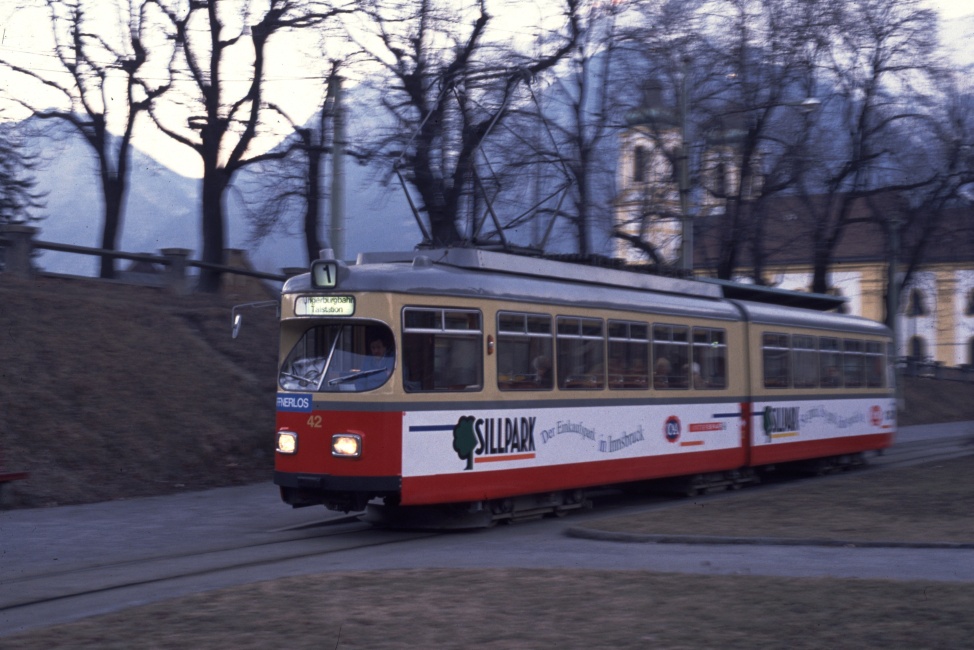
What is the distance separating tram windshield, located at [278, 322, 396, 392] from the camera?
1211 cm

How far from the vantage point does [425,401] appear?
39.9ft

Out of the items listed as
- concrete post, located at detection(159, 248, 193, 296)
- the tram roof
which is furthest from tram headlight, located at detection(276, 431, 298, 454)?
concrete post, located at detection(159, 248, 193, 296)

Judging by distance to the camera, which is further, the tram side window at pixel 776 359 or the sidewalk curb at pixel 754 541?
the tram side window at pixel 776 359

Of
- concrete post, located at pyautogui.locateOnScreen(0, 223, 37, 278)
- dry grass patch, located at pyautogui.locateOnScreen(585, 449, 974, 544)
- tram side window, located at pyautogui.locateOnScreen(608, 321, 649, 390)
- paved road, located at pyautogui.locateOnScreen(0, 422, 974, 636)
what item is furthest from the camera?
concrete post, located at pyautogui.locateOnScreen(0, 223, 37, 278)

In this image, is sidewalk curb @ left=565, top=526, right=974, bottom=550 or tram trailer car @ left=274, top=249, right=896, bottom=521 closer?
sidewalk curb @ left=565, top=526, right=974, bottom=550

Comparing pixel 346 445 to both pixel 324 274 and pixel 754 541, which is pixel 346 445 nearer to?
pixel 324 274

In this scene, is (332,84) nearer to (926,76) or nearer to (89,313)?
(89,313)

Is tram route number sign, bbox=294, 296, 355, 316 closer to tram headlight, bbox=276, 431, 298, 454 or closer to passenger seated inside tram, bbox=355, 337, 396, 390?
passenger seated inside tram, bbox=355, 337, 396, 390

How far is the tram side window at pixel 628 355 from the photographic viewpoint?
14.9 metres

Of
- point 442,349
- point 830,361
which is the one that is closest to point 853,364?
point 830,361

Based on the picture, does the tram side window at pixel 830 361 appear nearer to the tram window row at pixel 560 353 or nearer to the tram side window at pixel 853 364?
the tram side window at pixel 853 364

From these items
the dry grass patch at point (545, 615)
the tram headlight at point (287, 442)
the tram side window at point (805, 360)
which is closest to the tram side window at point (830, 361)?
the tram side window at point (805, 360)

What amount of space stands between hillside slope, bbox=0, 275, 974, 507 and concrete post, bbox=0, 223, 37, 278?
416mm

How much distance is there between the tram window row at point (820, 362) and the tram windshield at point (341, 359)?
8650mm
